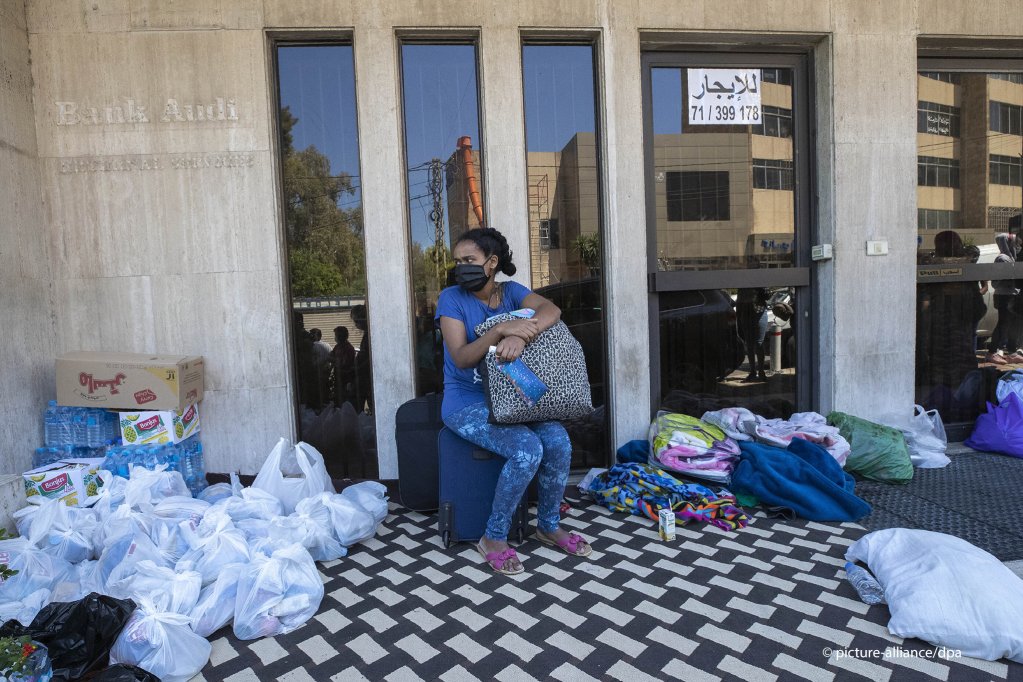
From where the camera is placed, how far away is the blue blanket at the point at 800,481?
3.36 m

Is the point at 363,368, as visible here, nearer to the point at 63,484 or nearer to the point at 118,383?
the point at 118,383

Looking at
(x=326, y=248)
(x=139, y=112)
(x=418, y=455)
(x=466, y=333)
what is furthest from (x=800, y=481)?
(x=139, y=112)

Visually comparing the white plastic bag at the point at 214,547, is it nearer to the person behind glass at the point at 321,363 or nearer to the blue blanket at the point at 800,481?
the person behind glass at the point at 321,363

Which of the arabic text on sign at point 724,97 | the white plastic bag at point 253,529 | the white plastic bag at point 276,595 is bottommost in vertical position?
the white plastic bag at point 276,595

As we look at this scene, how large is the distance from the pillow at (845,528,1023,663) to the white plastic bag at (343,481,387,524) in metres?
2.61

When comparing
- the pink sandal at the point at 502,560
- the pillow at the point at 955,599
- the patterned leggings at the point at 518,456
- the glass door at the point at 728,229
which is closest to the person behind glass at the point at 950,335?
the glass door at the point at 728,229

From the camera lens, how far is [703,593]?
259 centimetres

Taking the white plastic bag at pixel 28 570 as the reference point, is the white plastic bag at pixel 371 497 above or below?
below

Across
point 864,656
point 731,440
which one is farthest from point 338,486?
point 864,656

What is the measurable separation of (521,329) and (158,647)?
6.37 feet

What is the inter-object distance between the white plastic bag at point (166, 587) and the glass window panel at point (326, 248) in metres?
1.77

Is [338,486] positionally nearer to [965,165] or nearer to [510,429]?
[510,429]

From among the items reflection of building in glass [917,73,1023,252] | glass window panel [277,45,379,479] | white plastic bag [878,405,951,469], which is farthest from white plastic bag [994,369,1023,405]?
glass window panel [277,45,379,479]

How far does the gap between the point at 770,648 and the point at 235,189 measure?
13.2 feet
